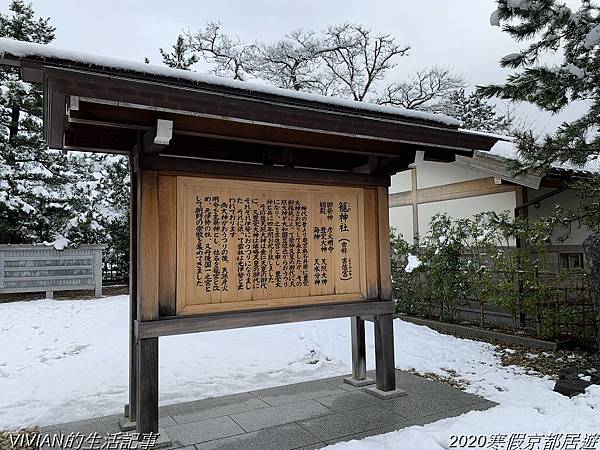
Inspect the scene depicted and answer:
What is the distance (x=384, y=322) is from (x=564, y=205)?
8.44 m

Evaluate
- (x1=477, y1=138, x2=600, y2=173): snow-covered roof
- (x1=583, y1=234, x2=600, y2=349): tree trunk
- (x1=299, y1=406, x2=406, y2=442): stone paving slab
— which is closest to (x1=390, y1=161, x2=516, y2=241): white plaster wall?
(x1=477, y1=138, x2=600, y2=173): snow-covered roof

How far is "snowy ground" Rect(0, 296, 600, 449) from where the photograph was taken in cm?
449

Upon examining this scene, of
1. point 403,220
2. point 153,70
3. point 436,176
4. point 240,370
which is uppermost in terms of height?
point 436,176

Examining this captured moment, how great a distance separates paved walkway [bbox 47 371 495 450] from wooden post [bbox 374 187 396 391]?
11.4 inches

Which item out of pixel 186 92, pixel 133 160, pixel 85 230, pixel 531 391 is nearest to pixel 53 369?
pixel 133 160

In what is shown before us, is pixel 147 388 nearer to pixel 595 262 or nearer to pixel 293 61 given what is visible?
pixel 595 262

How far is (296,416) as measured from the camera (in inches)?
194

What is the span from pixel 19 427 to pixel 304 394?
3.15 meters

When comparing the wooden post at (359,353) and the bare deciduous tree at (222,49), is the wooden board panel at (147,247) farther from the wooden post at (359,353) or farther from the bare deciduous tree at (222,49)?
the bare deciduous tree at (222,49)

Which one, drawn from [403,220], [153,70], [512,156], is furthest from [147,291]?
[403,220]

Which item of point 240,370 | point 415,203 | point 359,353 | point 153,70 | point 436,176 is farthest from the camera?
point 415,203

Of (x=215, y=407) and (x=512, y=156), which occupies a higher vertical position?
(x=512, y=156)

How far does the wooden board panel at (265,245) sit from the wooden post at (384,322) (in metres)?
0.24

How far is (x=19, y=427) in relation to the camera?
4.87 metres
